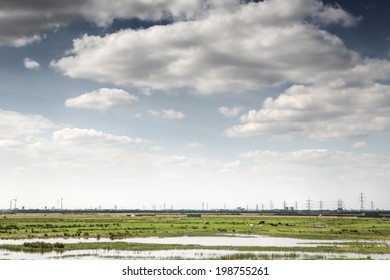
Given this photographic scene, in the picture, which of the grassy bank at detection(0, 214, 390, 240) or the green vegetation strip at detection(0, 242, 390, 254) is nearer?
the green vegetation strip at detection(0, 242, 390, 254)

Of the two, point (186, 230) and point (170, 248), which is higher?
point (170, 248)

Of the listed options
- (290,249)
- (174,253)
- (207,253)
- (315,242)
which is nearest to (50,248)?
(174,253)

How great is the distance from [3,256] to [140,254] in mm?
15491

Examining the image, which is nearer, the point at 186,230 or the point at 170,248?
the point at 170,248

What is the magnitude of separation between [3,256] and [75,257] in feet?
27.9

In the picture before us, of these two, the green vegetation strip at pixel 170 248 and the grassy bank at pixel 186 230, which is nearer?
the green vegetation strip at pixel 170 248

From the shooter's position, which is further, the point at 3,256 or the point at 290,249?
the point at 290,249

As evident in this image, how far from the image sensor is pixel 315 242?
213 ft

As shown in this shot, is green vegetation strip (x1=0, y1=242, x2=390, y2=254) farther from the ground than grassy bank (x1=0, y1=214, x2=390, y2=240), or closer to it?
farther from the ground

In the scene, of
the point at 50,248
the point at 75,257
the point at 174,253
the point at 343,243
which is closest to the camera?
the point at 75,257

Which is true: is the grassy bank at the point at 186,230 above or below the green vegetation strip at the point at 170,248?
below

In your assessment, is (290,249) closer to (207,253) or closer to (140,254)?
(207,253)

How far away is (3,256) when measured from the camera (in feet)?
157
